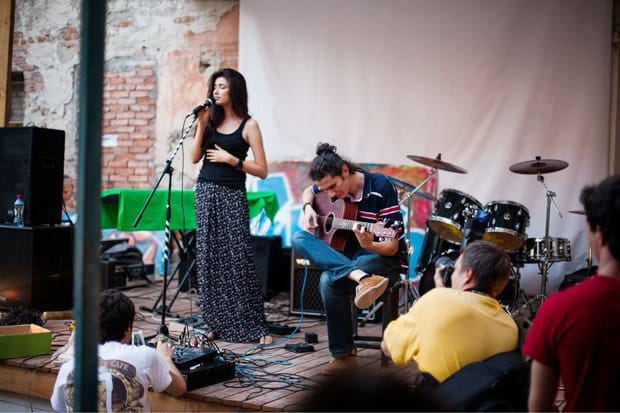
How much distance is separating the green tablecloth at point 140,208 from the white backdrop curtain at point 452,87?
171 centimetres

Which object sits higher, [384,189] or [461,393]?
[384,189]

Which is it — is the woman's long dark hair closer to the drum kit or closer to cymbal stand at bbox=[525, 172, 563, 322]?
the drum kit

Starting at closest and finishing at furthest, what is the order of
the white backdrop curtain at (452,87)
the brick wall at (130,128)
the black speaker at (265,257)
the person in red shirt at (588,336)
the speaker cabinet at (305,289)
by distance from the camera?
1. the person in red shirt at (588,336)
2. the speaker cabinet at (305,289)
3. the white backdrop curtain at (452,87)
4. the black speaker at (265,257)
5. the brick wall at (130,128)

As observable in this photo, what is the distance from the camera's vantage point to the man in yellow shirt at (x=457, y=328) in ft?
7.95

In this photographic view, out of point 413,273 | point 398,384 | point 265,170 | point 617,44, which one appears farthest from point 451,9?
point 398,384

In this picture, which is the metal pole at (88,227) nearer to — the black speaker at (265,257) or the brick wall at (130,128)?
the black speaker at (265,257)

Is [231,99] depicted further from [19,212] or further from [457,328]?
[457,328]

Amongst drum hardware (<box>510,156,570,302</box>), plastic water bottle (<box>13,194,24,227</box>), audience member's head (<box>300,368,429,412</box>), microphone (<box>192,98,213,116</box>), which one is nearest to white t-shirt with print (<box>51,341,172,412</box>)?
audience member's head (<box>300,368,429,412</box>)

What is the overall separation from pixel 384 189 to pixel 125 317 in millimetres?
2071

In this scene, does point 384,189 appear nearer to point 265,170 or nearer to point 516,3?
point 265,170

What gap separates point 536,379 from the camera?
2086 mm

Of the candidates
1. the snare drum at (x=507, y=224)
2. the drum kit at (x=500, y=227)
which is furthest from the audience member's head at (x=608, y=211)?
the snare drum at (x=507, y=224)

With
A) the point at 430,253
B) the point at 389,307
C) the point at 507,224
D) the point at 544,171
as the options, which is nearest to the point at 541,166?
the point at 544,171

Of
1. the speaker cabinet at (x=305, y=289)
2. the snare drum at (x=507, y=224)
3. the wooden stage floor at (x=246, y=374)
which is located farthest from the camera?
the speaker cabinet at (x=305, y=289)
